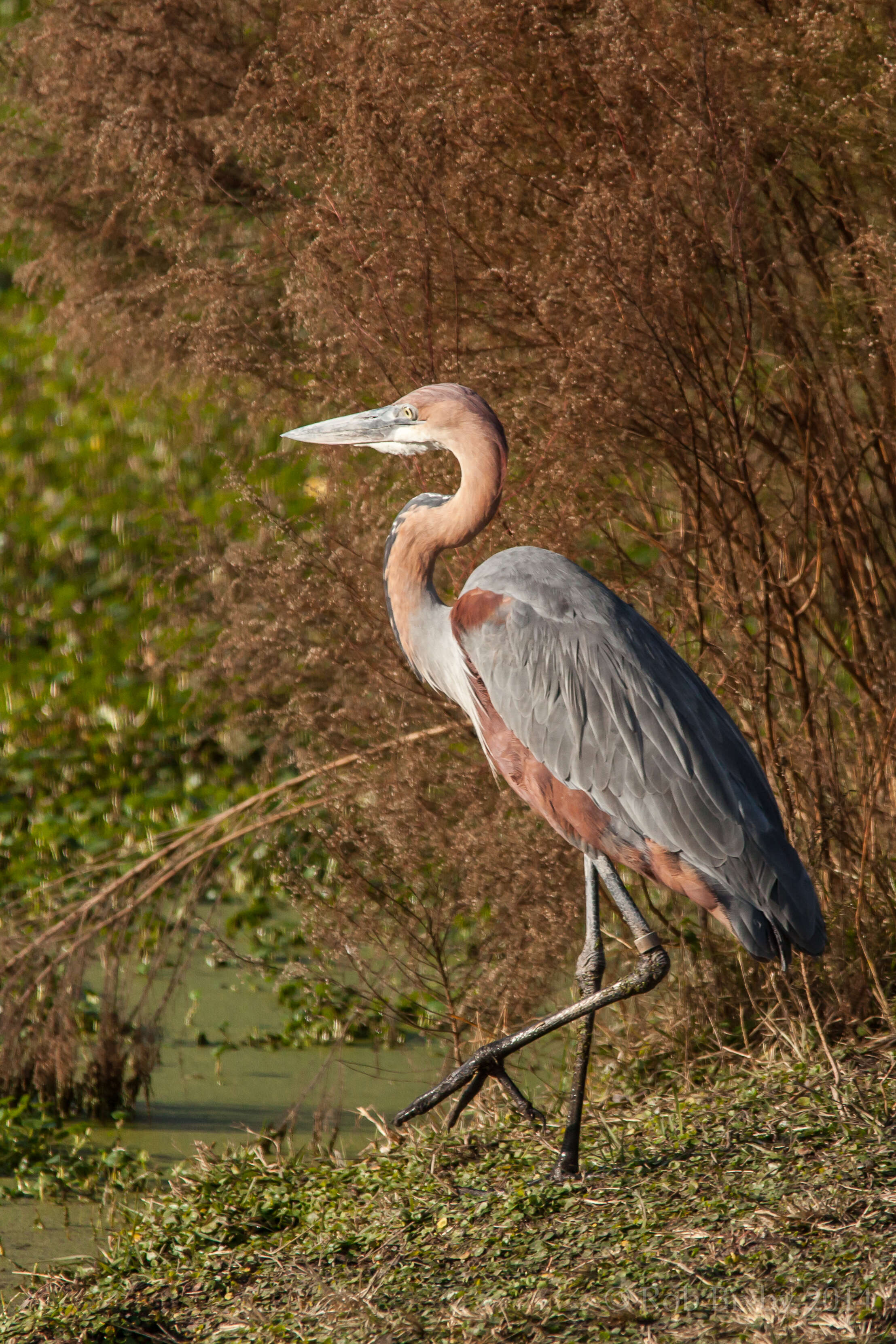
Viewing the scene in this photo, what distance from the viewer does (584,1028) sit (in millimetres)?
3330

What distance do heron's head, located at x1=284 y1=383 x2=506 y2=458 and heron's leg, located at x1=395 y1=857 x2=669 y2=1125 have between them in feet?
3.42

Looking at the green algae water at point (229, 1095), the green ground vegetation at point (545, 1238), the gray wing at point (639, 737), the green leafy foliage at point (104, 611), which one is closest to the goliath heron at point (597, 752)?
the gray wing at point (639, 737)

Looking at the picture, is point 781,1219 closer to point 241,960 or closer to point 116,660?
point 241,960

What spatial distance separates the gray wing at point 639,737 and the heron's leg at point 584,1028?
23 centimetres

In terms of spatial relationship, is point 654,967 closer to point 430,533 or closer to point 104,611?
point 430,533

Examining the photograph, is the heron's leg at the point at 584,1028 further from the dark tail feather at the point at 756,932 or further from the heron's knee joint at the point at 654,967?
the dark tail feather at the point at 756,932

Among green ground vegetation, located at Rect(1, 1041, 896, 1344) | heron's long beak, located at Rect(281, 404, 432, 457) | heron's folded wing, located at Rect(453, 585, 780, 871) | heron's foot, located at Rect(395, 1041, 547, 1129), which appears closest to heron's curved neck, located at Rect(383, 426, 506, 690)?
heron's long beak, located at Rect(281, 404, 432, 457)

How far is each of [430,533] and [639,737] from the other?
2.41 feet

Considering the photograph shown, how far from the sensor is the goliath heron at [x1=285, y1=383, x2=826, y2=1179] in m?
3.08

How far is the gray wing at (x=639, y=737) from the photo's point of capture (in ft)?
10.1

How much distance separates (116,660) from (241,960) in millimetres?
3449

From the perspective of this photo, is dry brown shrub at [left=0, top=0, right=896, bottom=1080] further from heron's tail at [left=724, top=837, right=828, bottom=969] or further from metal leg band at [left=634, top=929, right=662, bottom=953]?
metal leg band at [left=634, top=929, right=662, bottom=953]

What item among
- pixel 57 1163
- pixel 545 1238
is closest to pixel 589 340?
pixel 545 1238

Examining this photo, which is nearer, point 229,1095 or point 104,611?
point 229,1095
